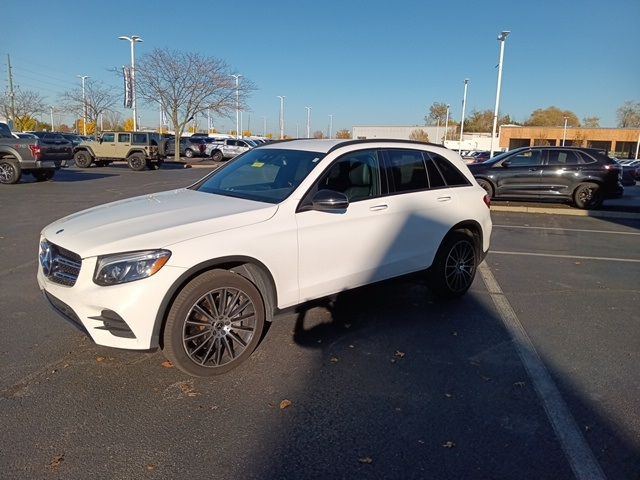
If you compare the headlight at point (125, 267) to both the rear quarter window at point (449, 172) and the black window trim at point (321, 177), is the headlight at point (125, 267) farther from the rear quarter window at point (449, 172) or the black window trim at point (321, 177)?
the rear quarter window at point (449, 172)

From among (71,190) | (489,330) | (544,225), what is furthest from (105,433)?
(71,190)

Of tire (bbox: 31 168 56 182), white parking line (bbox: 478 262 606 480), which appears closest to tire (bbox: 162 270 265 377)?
white parking line (bbox: 478 262 606 480)

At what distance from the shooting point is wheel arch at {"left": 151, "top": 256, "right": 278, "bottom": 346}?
10.5ft

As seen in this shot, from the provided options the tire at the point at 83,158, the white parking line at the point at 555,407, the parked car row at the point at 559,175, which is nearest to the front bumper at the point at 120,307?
the white parking line at the point at 555,407

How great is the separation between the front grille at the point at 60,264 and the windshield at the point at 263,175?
56.5 inches

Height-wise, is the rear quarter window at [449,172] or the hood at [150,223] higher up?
the rear quarter window at [449,172]

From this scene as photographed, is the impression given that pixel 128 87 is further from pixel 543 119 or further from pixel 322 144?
pixel 543 119

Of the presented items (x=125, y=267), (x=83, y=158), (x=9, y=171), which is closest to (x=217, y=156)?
(x=83, y=158)

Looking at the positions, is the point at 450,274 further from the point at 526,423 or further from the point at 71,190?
the point at 71,190

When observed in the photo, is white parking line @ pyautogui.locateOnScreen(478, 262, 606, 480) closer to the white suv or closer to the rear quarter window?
the white suv

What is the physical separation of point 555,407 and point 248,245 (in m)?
2.39

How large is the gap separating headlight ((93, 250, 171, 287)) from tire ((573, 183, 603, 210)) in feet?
43.0

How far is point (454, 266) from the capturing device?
5.26 meters

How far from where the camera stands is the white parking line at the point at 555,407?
2615mm
